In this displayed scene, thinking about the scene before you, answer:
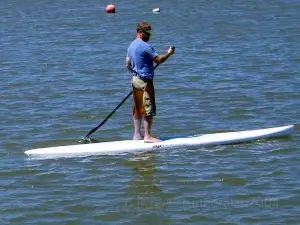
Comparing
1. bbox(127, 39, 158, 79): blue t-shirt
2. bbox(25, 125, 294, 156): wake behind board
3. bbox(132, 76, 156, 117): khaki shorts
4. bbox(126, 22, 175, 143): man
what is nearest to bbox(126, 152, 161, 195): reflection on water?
bbox(25, 125, 294, 156): wake behind board

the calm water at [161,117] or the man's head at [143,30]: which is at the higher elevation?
the man's head at [143,30]

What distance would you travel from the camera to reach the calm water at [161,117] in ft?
35.8

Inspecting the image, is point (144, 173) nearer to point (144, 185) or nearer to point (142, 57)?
point (144, 185)

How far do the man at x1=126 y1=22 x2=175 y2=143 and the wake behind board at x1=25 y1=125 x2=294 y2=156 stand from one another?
0.18 meters

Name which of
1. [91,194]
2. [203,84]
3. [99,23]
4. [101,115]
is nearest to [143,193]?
[91,194]

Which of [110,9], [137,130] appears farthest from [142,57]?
[110,9]

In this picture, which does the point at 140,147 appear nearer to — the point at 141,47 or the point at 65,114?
the point at 141,47

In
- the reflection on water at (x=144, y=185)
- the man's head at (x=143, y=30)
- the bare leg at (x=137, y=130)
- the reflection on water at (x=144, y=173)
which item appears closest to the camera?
the reflection on water at (x=144, y=185)

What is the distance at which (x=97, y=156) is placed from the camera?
13.2 meters

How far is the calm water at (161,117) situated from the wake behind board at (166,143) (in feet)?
0.43

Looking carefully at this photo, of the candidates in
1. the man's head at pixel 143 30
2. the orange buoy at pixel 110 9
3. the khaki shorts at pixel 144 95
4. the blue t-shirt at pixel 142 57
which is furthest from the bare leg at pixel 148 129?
the orange buoy at pixel 110 9

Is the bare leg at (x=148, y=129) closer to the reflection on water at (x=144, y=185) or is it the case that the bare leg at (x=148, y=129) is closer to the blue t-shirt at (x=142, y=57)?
the reflection on water at (x=144, y=185)

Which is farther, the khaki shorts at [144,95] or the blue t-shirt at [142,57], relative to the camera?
the khaki shorts at [144,95]

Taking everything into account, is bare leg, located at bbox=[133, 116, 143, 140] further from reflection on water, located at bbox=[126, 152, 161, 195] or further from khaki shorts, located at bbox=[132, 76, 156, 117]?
reflection on water, located at bbox=[126, 152, 161, 195]
